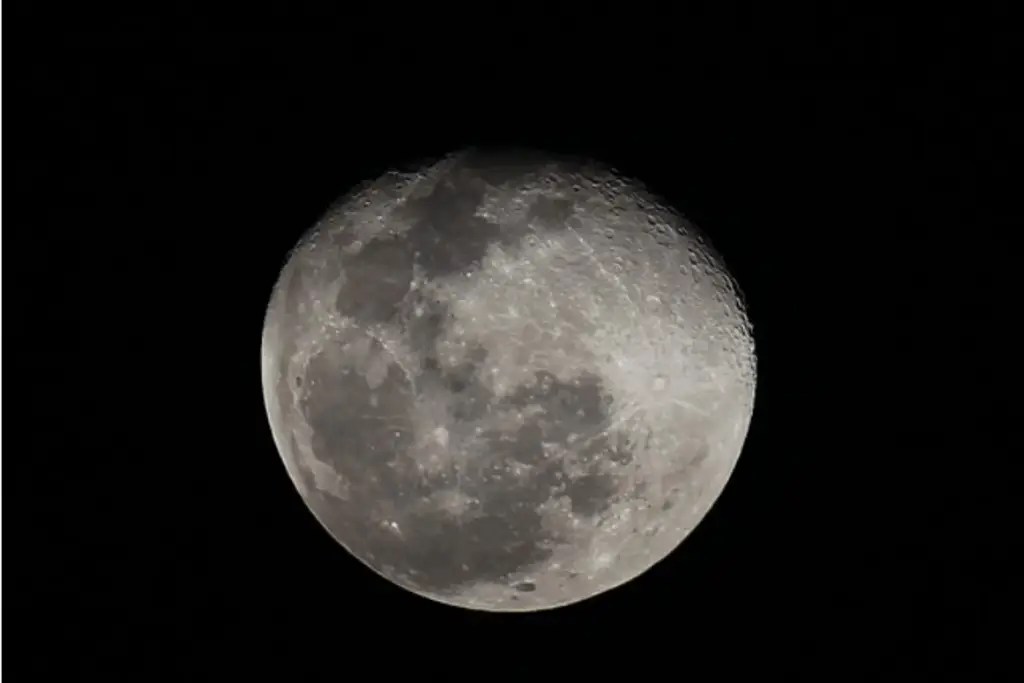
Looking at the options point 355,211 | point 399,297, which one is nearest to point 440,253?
point 399,297

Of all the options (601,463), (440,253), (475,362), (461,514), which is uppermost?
(440,253)

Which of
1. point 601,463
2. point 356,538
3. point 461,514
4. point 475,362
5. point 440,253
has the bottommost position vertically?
point 356,538

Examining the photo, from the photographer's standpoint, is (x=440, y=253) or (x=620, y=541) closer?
(x=440, y=253)

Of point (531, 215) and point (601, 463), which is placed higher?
point (531, 215)

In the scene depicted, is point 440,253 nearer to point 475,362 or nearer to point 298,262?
point 475,362

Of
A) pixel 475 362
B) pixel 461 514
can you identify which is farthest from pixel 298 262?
pixel 461 514

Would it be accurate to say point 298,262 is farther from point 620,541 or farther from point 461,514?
point 620,541
